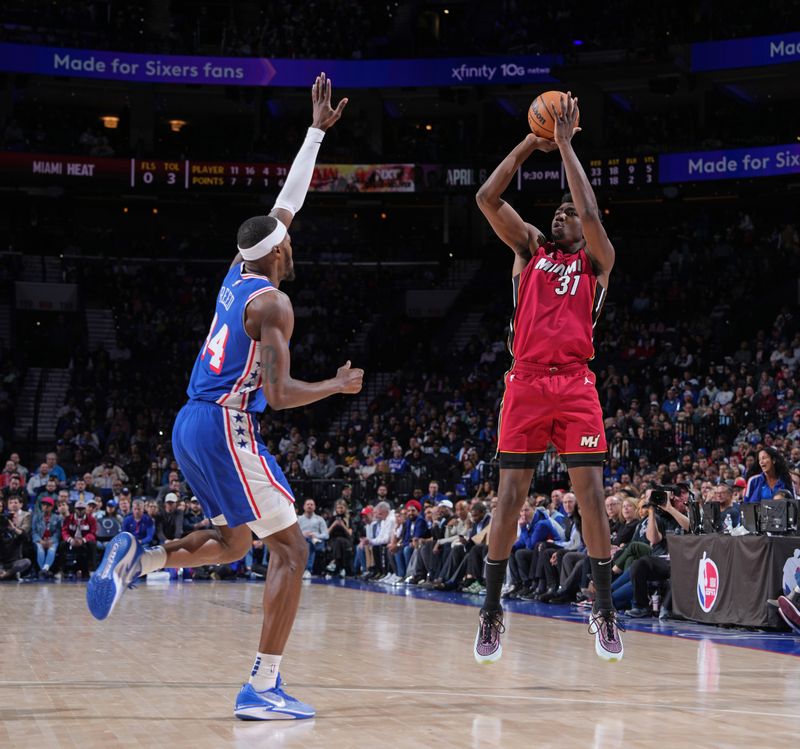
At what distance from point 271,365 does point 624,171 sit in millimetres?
24016

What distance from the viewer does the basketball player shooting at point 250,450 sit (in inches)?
205

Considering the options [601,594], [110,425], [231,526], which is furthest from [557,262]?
[110,425]

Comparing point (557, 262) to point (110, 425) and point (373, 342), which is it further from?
point (373, 342)

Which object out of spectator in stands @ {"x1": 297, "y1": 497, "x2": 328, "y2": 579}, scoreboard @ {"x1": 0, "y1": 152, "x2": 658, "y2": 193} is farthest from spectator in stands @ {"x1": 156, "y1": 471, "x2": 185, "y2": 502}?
scoreboard @ {"x1": 0, "y1": 152, "x2": 658, "y2": 193}

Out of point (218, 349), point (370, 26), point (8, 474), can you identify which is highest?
point (370, 26)

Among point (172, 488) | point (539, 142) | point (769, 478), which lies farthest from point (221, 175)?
point (539, 142)

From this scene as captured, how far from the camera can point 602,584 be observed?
6.28 m

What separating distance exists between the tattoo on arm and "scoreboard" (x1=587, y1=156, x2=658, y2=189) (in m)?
23.6

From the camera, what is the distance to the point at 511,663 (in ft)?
24.6

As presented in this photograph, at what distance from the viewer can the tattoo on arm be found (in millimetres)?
5129

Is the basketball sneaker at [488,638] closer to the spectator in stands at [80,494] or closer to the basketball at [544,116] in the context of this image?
the basketball at [544,116]

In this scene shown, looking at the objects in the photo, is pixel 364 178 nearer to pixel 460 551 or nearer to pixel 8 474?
pixel 8 474

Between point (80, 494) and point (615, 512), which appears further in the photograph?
point (80, 494)

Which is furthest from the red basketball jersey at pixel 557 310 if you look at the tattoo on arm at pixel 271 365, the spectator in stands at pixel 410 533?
the spectator in stands at pixel 410 533
